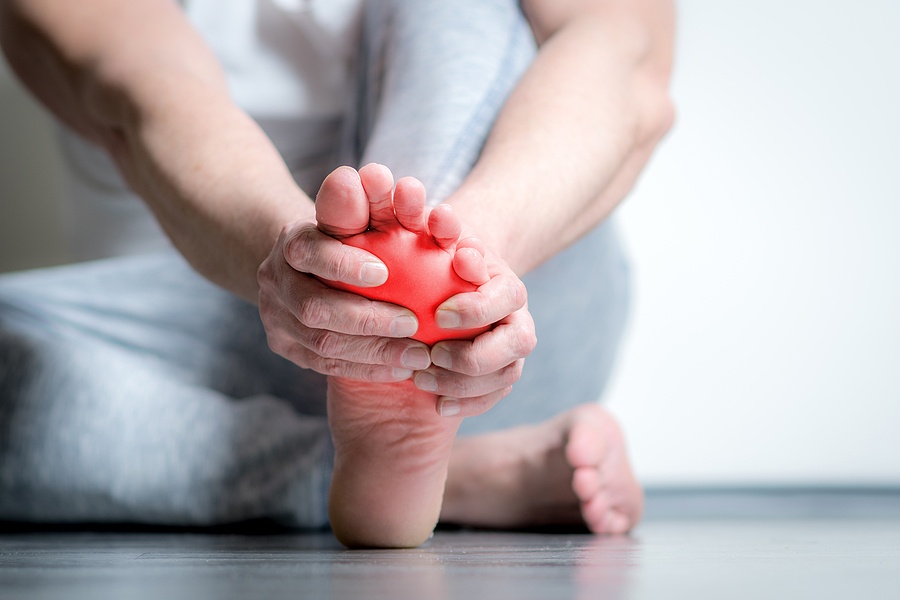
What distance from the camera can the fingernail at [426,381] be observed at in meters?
0.55

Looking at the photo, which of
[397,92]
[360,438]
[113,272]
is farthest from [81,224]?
[360,438]

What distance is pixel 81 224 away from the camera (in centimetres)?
135

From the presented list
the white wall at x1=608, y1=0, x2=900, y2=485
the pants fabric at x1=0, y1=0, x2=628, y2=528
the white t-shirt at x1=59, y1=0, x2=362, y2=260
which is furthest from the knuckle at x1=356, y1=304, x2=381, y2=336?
the white wall at x1=608, y1=0, x2=900, y2=485

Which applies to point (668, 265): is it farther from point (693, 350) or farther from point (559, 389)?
point (559, 389)

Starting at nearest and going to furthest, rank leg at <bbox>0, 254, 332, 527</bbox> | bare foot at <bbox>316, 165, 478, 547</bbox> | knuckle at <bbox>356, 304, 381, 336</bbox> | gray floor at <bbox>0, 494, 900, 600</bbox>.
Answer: gray floor at <bbox>0, 494, 900, 600</bbox> < knuckle at <bbox>356, 304, 381, 336</bbox> < bare foot at <bbox>316, 165, 478, 547</bbox> < leg at <bbox>0, 254, 332, 527</bbox>

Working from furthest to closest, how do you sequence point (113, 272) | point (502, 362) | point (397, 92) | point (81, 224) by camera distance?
point (81, 224), point (113, 272), point (397, 92), point (502, 362)

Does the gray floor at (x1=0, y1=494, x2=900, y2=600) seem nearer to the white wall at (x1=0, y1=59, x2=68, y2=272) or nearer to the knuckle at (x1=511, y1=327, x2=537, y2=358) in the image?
the knuckle at (x1=511, y1=327, x2=537, y2=358)

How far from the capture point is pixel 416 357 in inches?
21.2

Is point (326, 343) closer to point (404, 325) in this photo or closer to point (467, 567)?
point (404, 325)

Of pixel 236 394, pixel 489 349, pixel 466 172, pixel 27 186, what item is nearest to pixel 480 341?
pixel 489 349

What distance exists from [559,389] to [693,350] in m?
0.91

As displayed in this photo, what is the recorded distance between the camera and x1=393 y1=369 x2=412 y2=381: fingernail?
1.81ft

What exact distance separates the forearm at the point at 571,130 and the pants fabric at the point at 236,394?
0.06 meters

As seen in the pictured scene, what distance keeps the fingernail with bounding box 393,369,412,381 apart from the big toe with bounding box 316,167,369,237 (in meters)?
0.10
